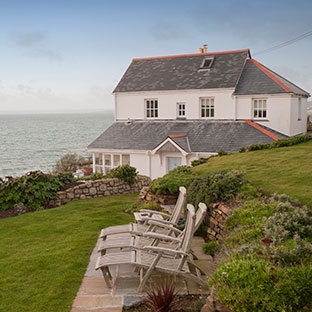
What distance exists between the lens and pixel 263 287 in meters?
4.21

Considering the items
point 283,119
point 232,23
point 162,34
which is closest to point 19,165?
point 162,34

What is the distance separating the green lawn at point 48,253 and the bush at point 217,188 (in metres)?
2.51

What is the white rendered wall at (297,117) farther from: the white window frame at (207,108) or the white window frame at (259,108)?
the white window frame at (207,108)

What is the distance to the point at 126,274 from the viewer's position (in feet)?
20.8

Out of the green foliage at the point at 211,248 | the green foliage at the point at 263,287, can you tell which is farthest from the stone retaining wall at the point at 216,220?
the green foliage at the point at 263,287

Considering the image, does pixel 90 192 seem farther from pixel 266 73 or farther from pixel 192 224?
pixel 266 73

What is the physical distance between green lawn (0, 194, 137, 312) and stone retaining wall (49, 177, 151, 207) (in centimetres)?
117

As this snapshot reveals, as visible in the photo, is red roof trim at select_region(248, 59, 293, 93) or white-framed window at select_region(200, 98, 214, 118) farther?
white-framed window at select_region(200, 98, 214, 118)

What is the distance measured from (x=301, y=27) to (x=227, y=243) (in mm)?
29199

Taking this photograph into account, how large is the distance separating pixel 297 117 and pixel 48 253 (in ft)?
69.8

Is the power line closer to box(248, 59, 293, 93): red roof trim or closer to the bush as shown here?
box(248, 59, 293, 93): red roof trim

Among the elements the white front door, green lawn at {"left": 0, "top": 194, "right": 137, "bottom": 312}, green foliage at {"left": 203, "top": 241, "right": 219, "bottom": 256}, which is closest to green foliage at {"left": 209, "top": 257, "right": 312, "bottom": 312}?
green lawn at {"left": 0, "top": 194, "right": 137, "bottom": 312}

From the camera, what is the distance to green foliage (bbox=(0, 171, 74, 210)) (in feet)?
40.7

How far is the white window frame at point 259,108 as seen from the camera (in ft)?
76.2
